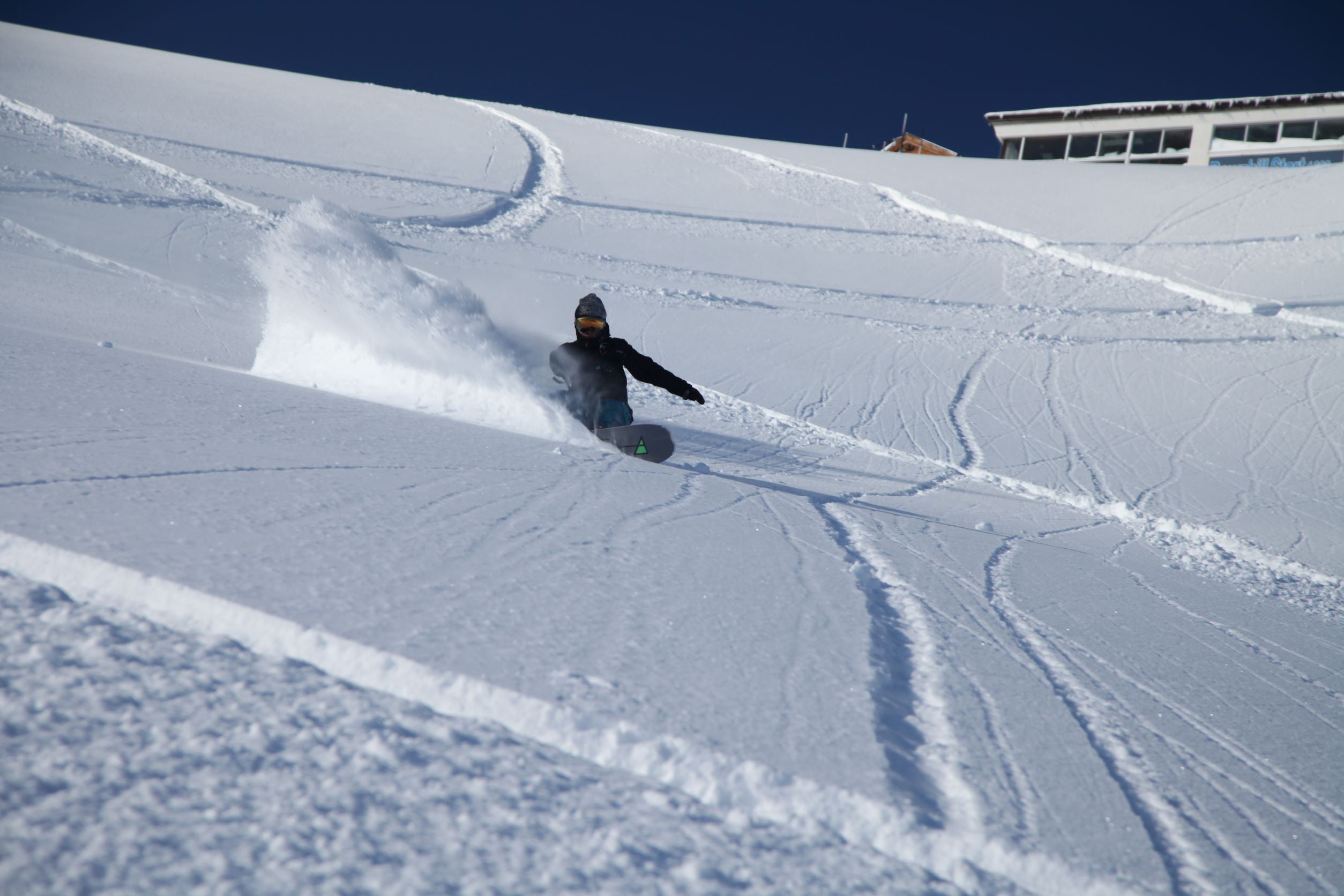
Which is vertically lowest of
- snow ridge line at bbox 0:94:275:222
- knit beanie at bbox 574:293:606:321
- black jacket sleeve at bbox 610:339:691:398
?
black jacket sleeve at bbox 610:339:691:398

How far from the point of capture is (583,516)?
2.82m

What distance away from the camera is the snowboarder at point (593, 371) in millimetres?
4891

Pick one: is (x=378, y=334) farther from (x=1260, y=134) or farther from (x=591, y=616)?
(x=1260, y=134)

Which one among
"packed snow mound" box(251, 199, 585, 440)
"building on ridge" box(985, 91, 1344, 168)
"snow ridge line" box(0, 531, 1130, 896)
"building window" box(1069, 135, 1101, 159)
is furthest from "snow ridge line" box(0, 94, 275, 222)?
"building window" box(1069, 135, 1101, 159)

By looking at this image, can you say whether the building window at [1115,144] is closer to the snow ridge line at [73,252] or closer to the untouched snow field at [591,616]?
Answer: the untouched snow field at [591,616]

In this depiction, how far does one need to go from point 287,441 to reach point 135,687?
5.90 feet

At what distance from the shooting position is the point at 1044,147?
147 feet

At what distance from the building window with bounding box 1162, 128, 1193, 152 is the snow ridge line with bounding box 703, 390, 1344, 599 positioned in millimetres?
43063

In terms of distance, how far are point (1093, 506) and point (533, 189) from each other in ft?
41.2

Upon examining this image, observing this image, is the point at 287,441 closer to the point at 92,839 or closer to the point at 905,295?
the point at 92,839

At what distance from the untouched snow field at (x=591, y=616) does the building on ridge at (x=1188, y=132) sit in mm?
36308

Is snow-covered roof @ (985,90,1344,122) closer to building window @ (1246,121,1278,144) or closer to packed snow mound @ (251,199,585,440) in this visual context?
building window @ (1246,121,1278,144)

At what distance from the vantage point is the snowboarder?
489 centimetres

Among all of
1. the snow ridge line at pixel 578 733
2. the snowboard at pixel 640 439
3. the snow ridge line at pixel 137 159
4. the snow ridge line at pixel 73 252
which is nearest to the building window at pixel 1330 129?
the snow ridge line at pixel 137 159
